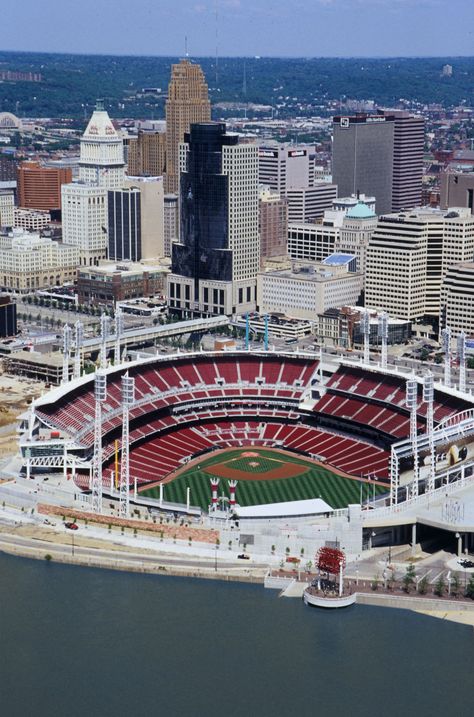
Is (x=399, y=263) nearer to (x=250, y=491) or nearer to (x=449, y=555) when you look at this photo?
(x=250, y=491)

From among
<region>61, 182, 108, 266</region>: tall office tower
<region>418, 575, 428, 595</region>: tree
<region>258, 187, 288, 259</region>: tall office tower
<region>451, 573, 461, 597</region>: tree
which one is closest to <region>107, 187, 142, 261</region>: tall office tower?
<region>61, 182, 108, 266</region>: tall office tower

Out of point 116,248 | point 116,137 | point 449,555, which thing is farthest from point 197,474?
point 116,137

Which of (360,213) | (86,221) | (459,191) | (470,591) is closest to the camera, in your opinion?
(470,591)

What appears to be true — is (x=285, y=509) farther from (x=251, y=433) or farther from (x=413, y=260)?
(x=413, y=260)

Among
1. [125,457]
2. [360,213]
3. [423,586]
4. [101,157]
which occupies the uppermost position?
[101,157]

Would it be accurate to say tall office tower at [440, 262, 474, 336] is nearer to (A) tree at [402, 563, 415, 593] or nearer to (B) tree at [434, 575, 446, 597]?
(A) tree at [402, 563, 415, 593]

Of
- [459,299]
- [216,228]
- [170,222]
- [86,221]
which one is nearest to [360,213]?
[216,228]
